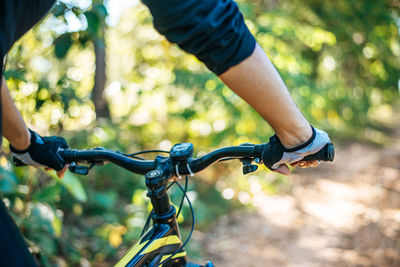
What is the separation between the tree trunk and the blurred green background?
15 millimetres

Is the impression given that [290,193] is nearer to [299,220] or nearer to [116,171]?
[299,220]

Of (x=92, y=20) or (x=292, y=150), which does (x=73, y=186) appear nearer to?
(x=92, y=20)

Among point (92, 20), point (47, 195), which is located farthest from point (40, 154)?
point (92, 20)

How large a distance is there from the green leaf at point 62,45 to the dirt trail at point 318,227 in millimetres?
2539

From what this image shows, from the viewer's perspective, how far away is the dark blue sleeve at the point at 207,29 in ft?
2.86

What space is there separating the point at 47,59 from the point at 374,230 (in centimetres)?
428

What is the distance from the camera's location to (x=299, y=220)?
477 centimetres

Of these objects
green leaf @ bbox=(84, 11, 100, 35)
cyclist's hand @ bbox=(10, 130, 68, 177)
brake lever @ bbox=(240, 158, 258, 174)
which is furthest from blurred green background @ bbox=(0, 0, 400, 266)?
brake lever @ bbox=(240, 158, 258, 174)

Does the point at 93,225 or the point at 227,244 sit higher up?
the point at 93,225

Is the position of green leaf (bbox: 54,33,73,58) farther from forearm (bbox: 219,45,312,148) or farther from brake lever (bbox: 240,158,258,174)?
forearm (bbox: 219,45,312,148)

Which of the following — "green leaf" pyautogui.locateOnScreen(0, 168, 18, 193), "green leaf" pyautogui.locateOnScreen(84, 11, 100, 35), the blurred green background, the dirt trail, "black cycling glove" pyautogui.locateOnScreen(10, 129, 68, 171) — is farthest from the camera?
the dirt trail

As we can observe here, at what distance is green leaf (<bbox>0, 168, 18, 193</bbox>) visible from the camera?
241 centimetres

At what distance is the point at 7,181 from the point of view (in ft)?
8.12

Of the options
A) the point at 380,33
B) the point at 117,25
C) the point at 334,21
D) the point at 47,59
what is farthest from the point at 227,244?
the point at 380,33
